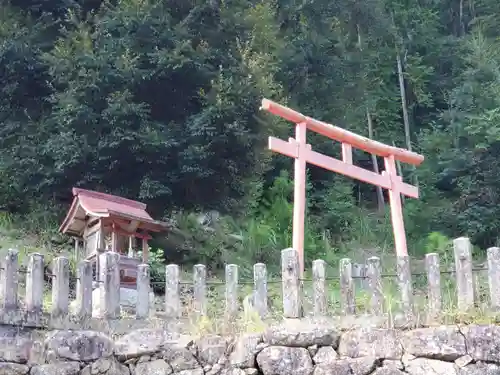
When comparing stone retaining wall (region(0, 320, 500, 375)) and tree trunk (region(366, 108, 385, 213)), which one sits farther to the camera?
tree trunk (region(366, 108, 385, 213))

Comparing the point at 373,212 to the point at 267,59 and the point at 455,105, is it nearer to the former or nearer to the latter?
the point at 455,105

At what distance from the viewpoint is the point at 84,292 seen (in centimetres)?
717

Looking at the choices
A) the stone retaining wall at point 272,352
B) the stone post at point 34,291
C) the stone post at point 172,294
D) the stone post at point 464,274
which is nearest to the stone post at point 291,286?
the stone retaining wall at point 272,352

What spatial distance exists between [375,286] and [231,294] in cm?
133

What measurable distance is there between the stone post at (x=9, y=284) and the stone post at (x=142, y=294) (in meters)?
1.10

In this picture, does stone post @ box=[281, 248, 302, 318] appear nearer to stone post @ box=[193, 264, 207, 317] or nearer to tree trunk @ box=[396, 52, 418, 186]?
stone post @ box=[193, 264, 207, 317]

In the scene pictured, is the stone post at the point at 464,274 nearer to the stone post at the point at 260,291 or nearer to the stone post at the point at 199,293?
the stone post at the point at 260,291

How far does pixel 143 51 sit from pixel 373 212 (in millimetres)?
6472

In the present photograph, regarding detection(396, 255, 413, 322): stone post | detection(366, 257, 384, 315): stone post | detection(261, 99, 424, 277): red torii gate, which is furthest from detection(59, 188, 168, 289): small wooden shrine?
detection(396, 255, 413, 322): stone post

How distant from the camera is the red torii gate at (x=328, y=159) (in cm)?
831

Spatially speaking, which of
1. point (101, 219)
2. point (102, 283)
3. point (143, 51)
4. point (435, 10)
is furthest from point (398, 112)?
point (102, 283)

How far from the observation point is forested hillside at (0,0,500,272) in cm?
1242

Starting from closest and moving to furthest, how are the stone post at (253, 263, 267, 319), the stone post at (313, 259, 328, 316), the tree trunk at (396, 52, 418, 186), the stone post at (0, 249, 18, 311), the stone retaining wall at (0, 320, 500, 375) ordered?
the stone retaining wall at (0, 320, 500, 375), the stone post at (0, 249, 18, 311), the stone post at (313, 259, 328, 316), the stone post at (253, 263, 267, 319), the tree trunk at (396, 52, 418, 186)

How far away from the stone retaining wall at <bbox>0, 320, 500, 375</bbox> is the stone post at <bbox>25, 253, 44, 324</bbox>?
0.19 meters
